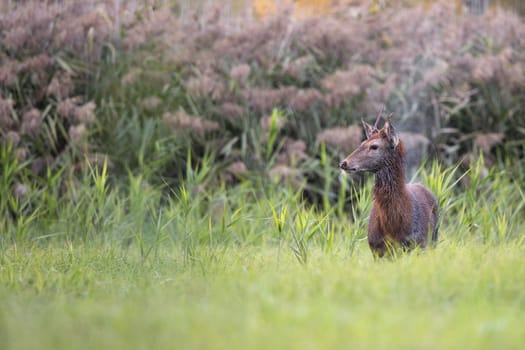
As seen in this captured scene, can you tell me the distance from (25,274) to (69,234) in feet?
5.68

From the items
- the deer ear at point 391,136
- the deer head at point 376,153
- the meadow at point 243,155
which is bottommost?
the meadow at point 243,155

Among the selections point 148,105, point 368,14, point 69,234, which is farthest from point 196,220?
point 368,14

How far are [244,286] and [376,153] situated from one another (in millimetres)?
1843

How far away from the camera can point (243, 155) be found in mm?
9852

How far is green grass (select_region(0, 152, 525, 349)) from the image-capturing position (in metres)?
3.90

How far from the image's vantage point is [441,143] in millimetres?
10633

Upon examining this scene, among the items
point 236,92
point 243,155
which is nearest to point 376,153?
point 243,155

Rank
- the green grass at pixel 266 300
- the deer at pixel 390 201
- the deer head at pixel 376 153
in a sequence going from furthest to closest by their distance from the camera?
the deer head at pixel 376 153
the deer at pixel 390 201
the green grass at pixel 266 300

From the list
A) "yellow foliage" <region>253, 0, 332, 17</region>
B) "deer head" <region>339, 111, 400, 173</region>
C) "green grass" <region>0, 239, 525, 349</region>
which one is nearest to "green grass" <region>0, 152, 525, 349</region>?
"green grass" <region>0, 239, 525, 349</region>

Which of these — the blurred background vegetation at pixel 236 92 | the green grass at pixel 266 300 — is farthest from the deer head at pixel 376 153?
the blurred background vegetation at pixel 236 92

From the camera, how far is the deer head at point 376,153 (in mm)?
6434

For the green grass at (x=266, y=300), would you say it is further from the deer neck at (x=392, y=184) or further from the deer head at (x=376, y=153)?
the deer head at (x=376, y=153)

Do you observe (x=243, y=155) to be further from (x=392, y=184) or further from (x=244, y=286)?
(x=244, y=286)

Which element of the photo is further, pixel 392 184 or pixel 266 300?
pixel 392 184
